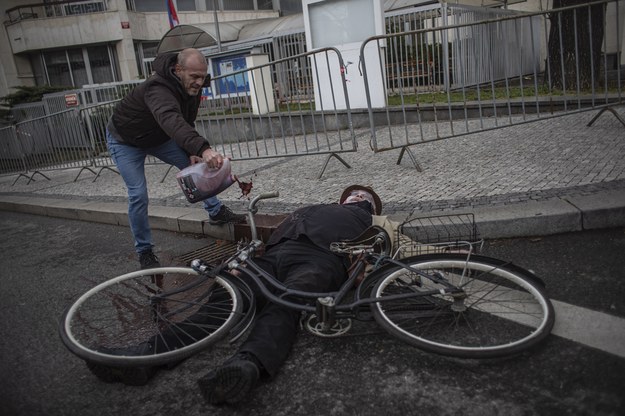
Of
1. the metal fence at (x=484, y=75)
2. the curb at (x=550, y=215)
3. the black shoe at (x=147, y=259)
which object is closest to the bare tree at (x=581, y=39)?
the metal fence at (x=484, y=75)

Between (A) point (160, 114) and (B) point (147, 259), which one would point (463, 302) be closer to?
(A) point (160, 114)

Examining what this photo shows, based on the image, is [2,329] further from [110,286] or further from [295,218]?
[295,218]

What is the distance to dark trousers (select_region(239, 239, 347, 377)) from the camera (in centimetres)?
223

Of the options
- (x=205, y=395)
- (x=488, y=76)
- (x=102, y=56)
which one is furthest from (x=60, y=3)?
(x=205, y=395)

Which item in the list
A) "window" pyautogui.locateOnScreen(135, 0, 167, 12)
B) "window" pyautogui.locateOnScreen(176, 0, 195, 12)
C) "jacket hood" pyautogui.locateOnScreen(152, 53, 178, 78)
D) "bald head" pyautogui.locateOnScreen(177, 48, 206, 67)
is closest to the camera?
"bald head" pyautogui.locateOnScreen(177, 48, 206, 67)

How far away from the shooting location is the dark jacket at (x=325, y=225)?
9.63 ft

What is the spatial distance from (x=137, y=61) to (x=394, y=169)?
2305 cm

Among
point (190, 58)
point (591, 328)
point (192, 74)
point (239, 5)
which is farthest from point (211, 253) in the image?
point (239, 5)

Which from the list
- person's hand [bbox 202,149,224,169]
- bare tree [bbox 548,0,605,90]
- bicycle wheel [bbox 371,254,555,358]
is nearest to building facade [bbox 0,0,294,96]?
bare tree [bbox 548,0,605,90]

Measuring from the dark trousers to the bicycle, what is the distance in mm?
88

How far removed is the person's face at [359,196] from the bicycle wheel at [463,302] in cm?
102

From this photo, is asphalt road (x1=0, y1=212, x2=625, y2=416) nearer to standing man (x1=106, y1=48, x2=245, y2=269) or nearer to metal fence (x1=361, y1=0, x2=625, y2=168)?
standing man (x1=106, y1=48, x2=245, y2=269)

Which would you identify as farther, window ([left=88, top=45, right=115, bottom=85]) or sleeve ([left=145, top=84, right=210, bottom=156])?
window ([left=88, top=45, right=115, bottom=85])

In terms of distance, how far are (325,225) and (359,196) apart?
25.8 inches
